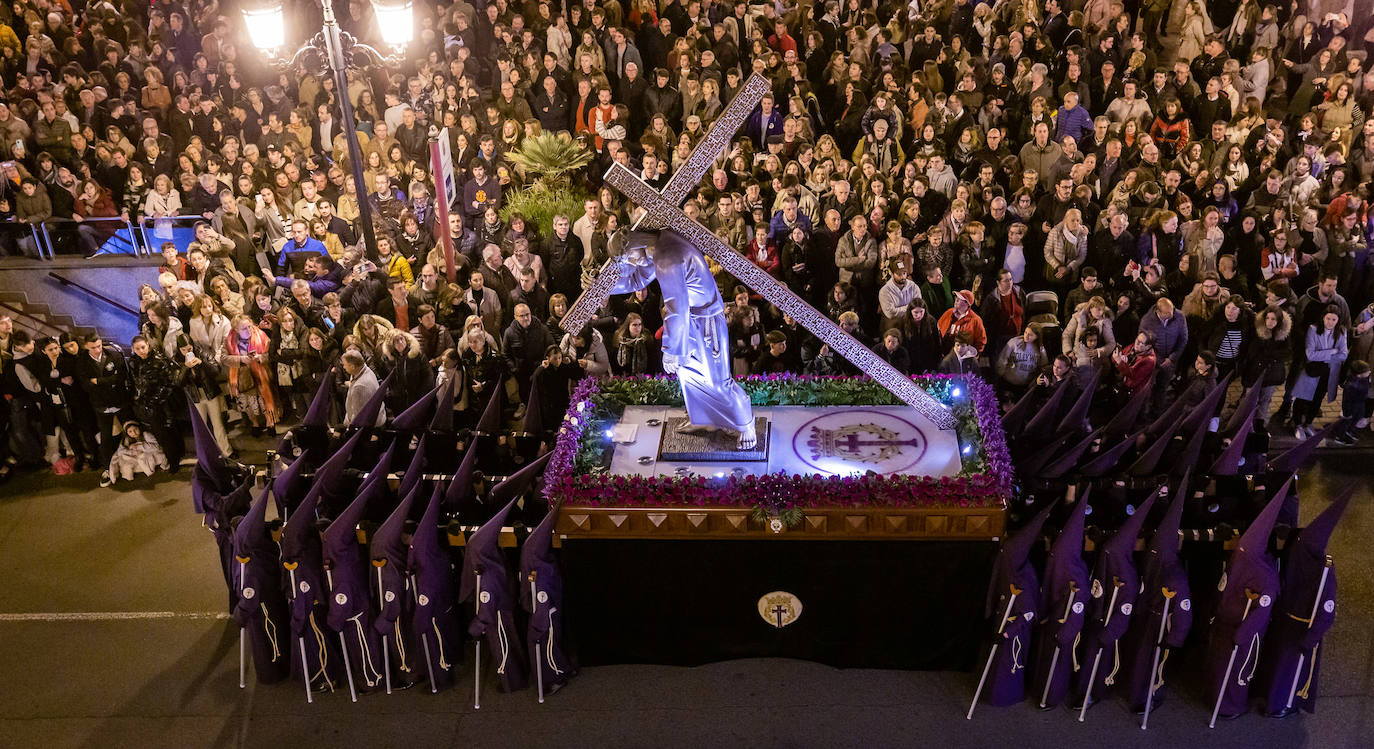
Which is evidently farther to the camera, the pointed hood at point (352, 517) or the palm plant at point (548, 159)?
the palm plant at point (548, 159)

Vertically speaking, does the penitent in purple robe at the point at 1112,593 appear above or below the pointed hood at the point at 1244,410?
below

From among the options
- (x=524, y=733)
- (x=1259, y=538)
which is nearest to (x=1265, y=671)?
(x=1259, y=538)

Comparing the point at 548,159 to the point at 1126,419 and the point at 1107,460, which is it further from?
the point at 1107,460

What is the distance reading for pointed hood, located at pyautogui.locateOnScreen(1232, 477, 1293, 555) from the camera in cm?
692

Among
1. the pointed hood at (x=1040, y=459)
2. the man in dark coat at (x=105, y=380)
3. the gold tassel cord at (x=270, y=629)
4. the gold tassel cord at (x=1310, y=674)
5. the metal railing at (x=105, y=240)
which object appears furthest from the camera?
the metal railing at (x=105, y=240)

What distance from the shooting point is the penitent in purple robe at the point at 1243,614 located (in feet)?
23.2

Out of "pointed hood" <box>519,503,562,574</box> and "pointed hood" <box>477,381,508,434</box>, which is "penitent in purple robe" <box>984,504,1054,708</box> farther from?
"pointed hood" <box>477,381,508,434</box>

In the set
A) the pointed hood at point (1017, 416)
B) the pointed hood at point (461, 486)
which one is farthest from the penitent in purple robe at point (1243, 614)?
the pointed hood at point (461, 486)

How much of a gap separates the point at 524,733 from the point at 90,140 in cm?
1113

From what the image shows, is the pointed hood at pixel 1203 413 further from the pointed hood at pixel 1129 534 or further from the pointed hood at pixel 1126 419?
the pointed hood at pixel 1129 534

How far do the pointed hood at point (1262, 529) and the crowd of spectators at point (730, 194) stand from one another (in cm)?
267

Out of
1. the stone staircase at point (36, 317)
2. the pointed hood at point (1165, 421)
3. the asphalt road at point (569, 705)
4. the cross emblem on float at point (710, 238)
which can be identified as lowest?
the asphalt road at point (569, 705)

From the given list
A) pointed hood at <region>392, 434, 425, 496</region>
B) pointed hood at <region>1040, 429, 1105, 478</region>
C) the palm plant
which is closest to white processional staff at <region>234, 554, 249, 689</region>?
pointed hood at <region>392, 434, 425, 496</region>

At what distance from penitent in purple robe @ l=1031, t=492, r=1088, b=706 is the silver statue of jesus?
2340 millimetres
